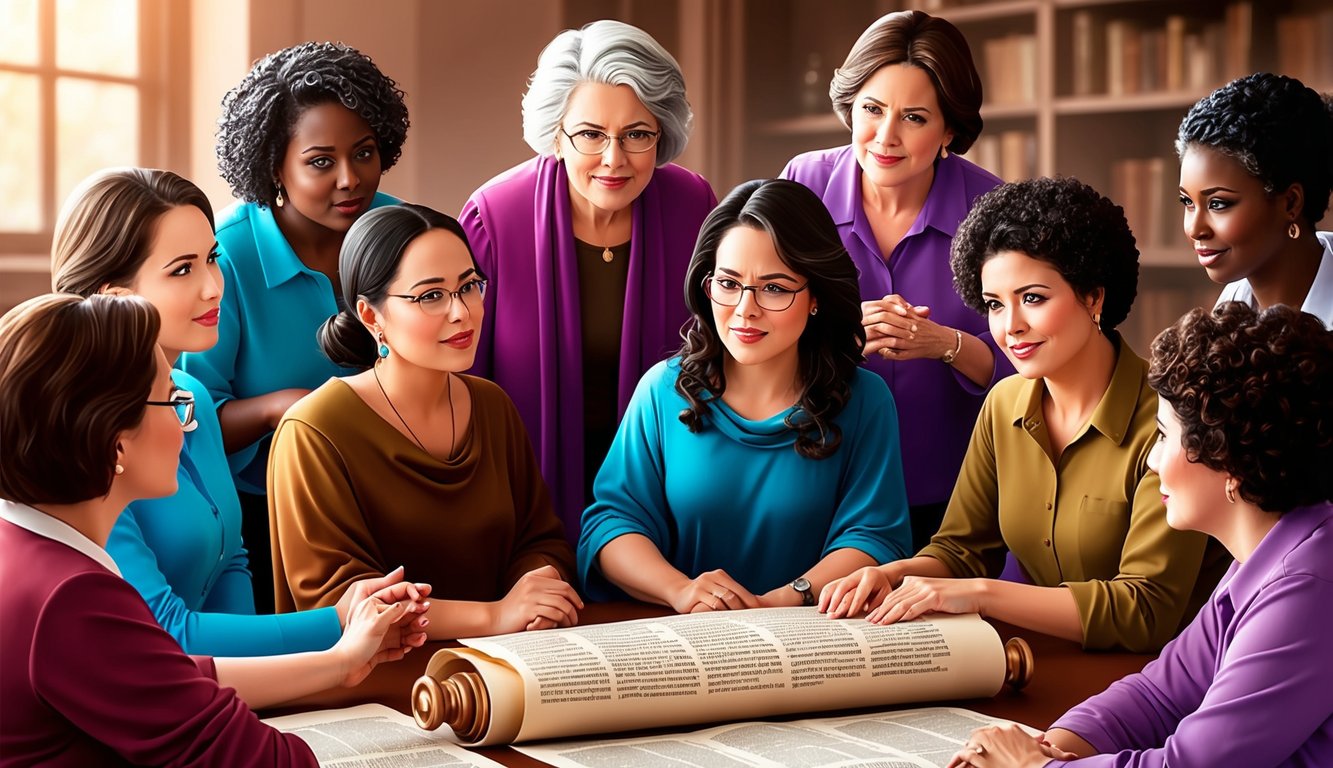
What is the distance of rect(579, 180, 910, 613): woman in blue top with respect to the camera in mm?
2361

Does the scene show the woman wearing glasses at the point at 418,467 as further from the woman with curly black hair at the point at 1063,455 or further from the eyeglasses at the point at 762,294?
the woman with curly black hair at the point at 1063,455

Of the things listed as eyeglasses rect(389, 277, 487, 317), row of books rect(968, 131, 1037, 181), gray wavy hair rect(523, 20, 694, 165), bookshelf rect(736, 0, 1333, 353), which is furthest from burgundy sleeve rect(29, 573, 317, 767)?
row of books rect(968, 131, 1037, 181)

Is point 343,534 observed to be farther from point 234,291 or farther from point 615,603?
point 234,291

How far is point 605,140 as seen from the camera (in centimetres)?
280

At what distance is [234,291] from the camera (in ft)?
Answer: 8.96

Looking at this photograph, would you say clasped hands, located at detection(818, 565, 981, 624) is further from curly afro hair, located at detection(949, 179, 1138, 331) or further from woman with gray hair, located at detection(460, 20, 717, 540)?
woman with gray hair, located at detection(460, 20, 717, 540)

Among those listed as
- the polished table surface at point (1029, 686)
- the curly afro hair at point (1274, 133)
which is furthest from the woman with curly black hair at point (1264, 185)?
the polished table surface at point (1029, 686)

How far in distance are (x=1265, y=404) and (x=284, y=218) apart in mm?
1964

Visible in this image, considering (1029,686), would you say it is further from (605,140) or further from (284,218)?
(284,218)

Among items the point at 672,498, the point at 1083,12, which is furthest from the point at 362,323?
the point at 1083,12

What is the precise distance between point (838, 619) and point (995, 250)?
71 centimetres

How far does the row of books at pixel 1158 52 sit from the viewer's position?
4988 mm

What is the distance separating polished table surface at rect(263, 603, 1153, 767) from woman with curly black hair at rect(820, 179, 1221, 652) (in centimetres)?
4

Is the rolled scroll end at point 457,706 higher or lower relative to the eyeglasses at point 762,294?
lower
